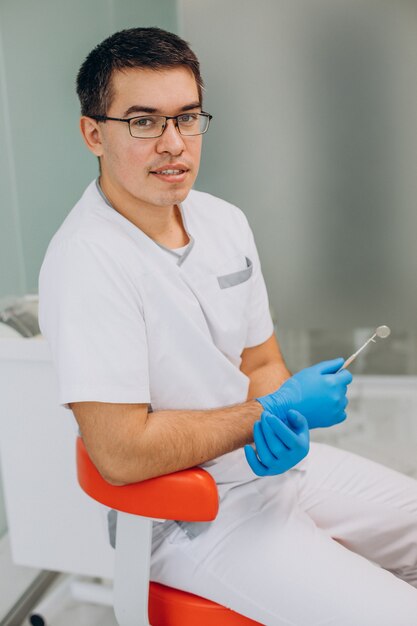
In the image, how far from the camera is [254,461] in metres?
1.01

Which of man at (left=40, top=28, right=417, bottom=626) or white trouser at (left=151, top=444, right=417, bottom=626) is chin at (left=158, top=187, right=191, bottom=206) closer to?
man at (left=40, top=28, right=417, bottom=626)

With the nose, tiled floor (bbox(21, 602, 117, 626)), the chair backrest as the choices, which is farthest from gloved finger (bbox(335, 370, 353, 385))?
tiled floor (bbox(21, 602, 117, 626))

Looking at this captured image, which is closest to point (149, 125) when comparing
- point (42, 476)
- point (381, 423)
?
point (42, 476)

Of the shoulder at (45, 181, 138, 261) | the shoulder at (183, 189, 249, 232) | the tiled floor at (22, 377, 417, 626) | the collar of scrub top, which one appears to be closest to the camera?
the shoulder at (45, 181, 138, 261)

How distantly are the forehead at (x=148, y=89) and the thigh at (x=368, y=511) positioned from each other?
2.30 ft

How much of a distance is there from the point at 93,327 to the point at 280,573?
1.47 feet

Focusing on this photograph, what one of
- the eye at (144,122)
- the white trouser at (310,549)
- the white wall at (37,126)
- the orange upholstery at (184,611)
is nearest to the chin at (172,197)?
the eye at (144,122)

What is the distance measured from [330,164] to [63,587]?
1442 millimetres

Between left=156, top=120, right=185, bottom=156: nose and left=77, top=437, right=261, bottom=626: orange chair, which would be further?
left=156, top=120, right=185, bottom=156: nose

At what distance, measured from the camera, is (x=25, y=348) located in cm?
145

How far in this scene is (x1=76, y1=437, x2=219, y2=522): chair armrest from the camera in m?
0.93

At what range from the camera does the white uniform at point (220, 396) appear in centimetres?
94

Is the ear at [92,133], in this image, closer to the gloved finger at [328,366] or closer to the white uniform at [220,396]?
the white uniform at [220,396]

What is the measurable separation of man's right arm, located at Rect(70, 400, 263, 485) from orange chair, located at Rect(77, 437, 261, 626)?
0.02 meters
